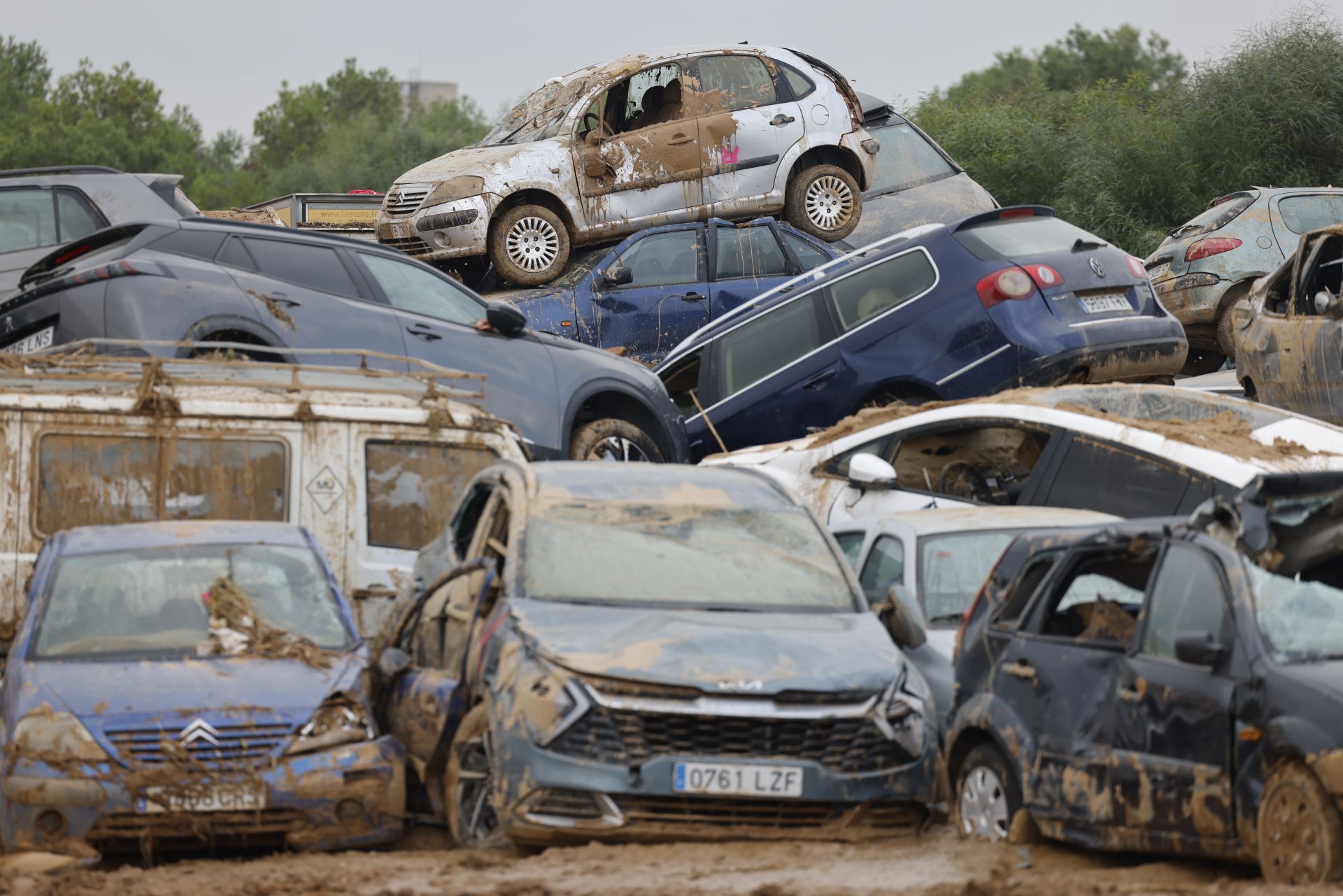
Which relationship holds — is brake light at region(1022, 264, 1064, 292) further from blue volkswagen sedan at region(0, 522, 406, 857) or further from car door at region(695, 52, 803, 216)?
blue volkswagen sedan at region(0, 522, 406, 857)

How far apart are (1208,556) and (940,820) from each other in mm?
1809

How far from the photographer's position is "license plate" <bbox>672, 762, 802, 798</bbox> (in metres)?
6.88

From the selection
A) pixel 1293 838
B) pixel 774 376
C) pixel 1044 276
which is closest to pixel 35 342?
pixel 774 376

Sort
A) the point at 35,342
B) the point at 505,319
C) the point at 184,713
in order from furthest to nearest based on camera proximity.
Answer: the point at 505,319, the point at 35,342, the point at 184,713

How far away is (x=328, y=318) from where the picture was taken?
12594 millimetres

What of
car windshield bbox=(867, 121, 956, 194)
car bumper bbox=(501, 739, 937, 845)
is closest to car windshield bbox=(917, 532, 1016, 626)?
car bumper bbox=(501, 739, 937, 845)

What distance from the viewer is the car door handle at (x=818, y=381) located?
44.7ft

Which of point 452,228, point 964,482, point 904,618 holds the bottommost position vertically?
point 904,618

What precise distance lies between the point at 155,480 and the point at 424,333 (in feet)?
9.77

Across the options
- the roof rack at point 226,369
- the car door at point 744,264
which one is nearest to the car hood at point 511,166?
the car door at point 744,264

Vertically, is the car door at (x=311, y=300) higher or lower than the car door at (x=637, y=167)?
lower

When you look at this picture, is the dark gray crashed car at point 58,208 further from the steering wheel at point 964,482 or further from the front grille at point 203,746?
the front grille at point 203,746

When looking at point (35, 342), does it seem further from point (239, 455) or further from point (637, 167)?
point (637, 167)

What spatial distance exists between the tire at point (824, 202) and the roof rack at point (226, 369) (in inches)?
278
